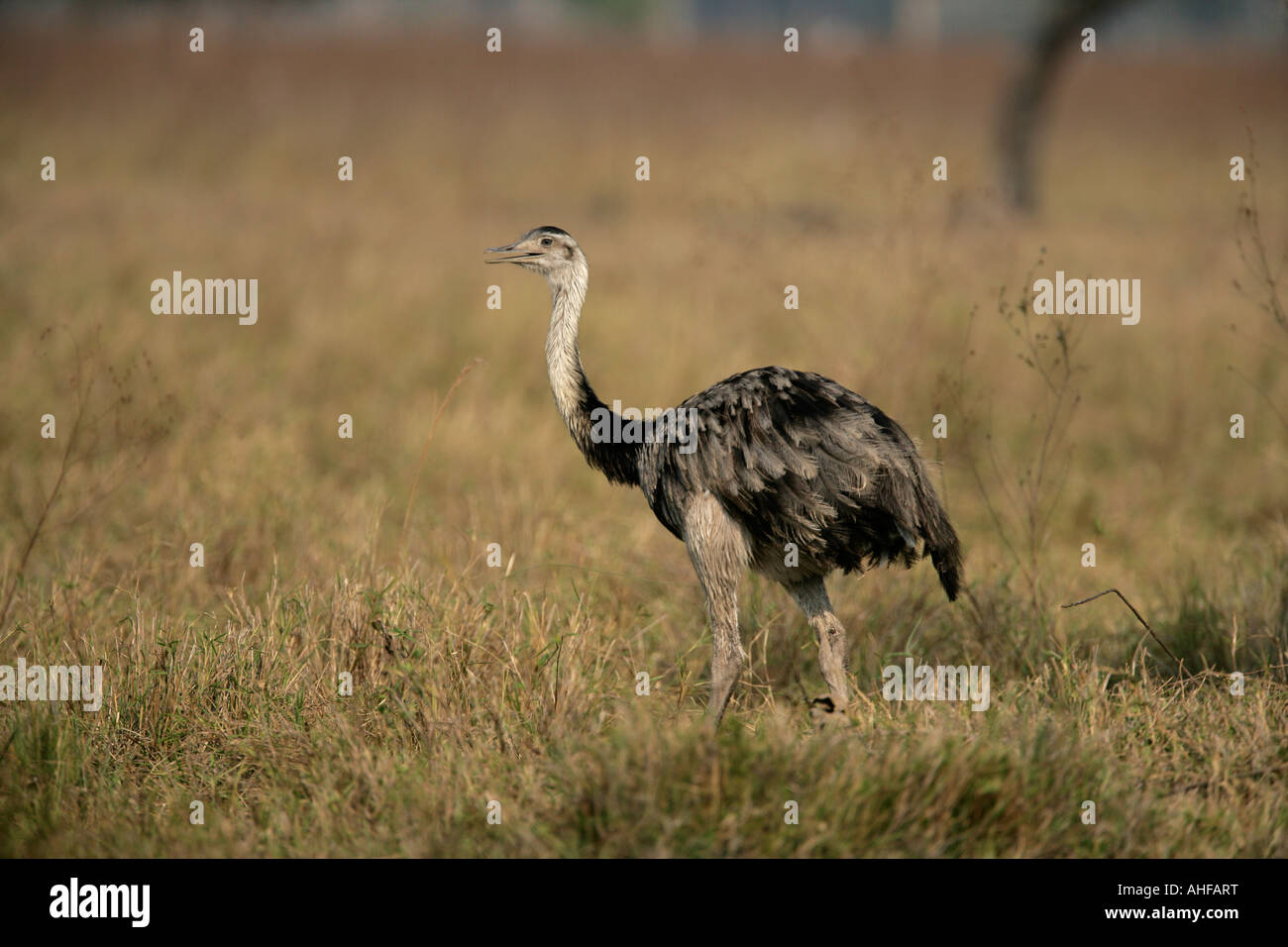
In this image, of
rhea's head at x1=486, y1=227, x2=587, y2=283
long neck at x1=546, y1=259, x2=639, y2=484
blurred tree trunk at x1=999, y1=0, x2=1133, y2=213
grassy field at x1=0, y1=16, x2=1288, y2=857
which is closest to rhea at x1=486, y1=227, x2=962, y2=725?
long neck at x1=546, y1=259, x2=639, y2=484

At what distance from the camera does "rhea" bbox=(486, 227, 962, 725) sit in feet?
15.0

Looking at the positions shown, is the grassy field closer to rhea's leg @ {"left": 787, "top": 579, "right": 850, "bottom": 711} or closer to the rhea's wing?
rhea's leg @ {"left": 787, "top": 579, "right": 850, "bottom": 711}

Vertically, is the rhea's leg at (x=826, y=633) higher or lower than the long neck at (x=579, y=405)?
lower

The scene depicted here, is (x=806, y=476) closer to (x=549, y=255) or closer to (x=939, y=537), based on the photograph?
(x=939, y=537)

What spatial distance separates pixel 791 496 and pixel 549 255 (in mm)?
1505

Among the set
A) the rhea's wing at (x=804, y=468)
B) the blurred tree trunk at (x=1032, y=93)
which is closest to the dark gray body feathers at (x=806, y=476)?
the rhea's wing at (x=804, y=468)

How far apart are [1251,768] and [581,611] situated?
2508 mm

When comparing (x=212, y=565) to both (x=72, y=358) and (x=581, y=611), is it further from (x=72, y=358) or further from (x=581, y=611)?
(x=72, y=358)

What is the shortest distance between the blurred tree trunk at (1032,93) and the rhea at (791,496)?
13789 millimetres

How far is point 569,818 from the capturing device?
12.4 ft

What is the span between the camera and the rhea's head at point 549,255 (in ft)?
17.3

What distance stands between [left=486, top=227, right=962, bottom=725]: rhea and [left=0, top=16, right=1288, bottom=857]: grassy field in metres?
0.40

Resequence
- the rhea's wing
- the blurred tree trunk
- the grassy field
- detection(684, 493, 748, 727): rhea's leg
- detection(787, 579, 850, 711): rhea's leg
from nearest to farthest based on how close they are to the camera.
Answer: the grassy field, the rhea's wing, detection(684, 493, 748, 727): rhea's leg, detection(787, 579, 850, 711): rhea's leg, the blurred tree trunk

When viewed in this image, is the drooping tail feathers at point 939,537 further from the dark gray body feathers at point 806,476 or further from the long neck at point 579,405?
the long neck at point 579,405
